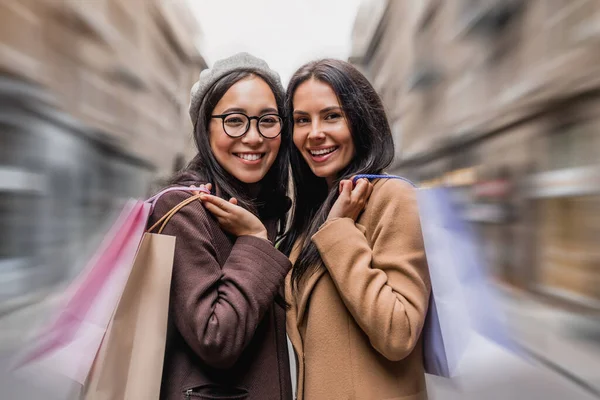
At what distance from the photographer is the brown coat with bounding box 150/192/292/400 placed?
0.59 m

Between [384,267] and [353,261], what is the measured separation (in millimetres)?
52

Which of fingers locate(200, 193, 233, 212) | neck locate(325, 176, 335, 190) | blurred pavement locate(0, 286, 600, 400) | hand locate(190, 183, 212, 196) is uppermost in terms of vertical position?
neck locate(325, 176, 335, 190)

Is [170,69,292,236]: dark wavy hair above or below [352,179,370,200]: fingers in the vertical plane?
above

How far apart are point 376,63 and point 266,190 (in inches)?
31.5

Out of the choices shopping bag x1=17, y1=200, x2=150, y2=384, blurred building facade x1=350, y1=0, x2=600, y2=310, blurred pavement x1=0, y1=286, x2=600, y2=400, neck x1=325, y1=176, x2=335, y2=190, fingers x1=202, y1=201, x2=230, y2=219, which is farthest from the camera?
blurred pavement x1=0, y1=286, x2=600, y2=400

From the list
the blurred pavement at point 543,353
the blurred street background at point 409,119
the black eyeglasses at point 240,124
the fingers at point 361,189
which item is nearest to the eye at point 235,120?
the black eyeglasses at point 240,124

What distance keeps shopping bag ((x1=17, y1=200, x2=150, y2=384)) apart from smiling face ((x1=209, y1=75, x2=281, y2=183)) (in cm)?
23

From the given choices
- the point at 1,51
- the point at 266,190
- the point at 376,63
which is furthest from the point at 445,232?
the point at 1,51

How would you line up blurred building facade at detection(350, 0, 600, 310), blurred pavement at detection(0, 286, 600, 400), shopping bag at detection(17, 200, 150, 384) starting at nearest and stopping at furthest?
shopping bag at detection(17, 200, 150, 384)
blurred building facade at detection(350, 0, 600, 310)
blurred pavement at detection(0, 286, 600, 400)

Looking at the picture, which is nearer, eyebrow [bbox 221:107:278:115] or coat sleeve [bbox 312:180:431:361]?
coat sleeve [bbox 312:180:431:361]

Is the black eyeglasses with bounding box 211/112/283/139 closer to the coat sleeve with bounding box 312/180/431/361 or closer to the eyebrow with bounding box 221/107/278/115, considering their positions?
the eyebrow with bounding box 221/107/278/115

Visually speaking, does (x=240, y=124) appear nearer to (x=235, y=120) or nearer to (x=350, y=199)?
(x=235, y=120)

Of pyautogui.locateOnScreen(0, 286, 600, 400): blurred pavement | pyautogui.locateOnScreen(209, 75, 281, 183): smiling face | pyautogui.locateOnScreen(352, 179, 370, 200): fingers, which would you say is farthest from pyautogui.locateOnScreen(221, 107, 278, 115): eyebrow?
pyautogui.locateOnScreen(0, 286, 600, 400): blurred pavement

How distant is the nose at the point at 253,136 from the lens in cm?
75
